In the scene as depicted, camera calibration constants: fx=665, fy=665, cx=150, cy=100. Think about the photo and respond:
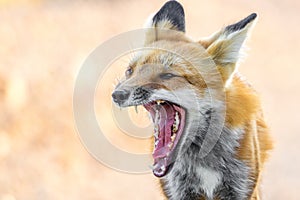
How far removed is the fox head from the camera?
1626mm

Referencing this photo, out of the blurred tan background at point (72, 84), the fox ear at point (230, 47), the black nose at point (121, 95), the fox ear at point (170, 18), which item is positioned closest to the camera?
the black nose at point (121, 95)

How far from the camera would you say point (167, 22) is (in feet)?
5.91

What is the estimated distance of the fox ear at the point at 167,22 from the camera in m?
1.77

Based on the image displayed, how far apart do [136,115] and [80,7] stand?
5.50 feet

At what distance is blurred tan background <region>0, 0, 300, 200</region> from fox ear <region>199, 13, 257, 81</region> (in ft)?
2.71

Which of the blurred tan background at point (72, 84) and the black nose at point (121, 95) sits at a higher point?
the blurred tan background at point (72, 84)

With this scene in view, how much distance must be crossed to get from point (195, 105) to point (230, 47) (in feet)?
0.58

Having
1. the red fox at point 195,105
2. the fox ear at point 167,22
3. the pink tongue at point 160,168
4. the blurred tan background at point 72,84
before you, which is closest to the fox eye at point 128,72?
the red fox at point 195,105

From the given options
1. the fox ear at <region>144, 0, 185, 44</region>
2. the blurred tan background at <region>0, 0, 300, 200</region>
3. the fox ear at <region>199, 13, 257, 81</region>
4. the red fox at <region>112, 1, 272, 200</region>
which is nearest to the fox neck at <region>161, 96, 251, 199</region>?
the red fox at <region>112, 1, 272, 200</region>

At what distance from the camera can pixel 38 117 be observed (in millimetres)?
2904

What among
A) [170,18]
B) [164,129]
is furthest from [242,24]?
[164,129]

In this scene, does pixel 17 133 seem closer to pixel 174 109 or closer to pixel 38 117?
pixel 38 117

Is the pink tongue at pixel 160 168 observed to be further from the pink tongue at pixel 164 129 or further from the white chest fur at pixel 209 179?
the white chest fur at pixel 209 179

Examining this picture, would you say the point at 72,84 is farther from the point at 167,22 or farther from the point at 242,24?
the point at 242,24
